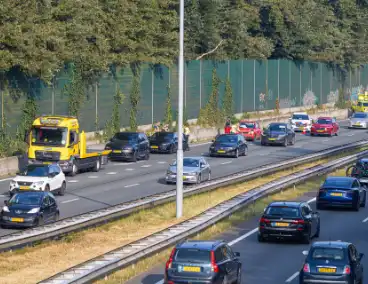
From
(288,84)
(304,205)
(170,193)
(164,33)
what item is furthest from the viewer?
(288,84)

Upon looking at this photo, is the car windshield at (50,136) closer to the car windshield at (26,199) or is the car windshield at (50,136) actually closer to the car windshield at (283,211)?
the car windshield at (26,199)

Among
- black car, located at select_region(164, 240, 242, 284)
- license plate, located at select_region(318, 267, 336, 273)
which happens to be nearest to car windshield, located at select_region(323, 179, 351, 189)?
license plate, located at select_region(318, 267, 336, 273)

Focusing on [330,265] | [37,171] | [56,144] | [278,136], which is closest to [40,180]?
[37,171]

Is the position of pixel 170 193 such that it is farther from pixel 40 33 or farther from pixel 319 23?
pixel 319 23

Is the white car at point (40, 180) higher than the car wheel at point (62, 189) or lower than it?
higher

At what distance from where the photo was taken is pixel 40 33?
202 ft

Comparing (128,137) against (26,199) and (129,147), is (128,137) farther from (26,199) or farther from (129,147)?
(26,199)

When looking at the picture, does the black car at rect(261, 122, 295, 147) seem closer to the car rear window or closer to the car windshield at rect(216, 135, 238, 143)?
the car windshield at rect(216, 135, 238, 143)

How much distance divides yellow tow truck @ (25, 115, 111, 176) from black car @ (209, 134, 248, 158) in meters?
12.8

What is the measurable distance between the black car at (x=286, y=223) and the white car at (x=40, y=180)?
41.2ft

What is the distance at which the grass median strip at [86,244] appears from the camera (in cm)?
2855

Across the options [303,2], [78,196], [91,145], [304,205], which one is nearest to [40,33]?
[91,145]

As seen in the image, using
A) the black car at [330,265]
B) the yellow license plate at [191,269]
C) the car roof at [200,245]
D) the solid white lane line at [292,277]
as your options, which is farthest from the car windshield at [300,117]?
the yellow license plate at [191,269]

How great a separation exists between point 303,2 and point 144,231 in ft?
285
